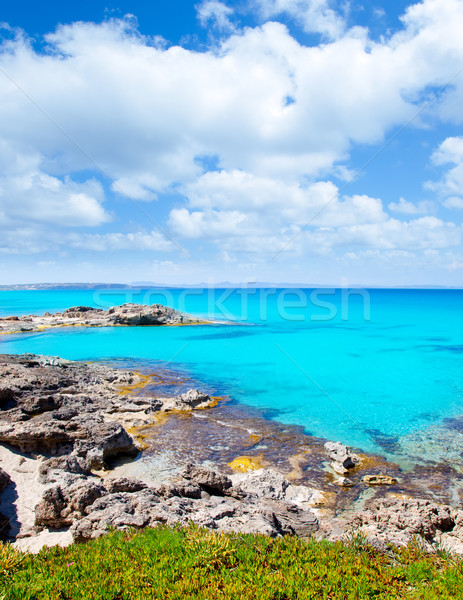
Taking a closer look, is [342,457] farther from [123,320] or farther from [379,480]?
[123,320]

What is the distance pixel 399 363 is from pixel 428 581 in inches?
1376

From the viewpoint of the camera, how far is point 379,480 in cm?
1288

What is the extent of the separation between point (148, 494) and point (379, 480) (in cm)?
827

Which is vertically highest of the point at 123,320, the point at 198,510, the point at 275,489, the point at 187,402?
the point at 198,510

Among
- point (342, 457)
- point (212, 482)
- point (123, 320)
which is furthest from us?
point (123, 320)

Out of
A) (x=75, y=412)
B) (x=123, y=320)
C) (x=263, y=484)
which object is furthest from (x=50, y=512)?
(x=123, y=320)

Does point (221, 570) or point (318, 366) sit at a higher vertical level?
point (221, 570)

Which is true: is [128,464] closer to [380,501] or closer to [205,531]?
[205,531]

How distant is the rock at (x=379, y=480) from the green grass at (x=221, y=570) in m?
6.05

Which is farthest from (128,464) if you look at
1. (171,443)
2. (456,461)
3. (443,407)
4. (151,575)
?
(443,407)

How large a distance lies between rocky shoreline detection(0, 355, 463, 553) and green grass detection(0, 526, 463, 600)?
2.96 ft

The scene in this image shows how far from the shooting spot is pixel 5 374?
66.0 feet

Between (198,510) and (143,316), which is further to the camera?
(143,316)

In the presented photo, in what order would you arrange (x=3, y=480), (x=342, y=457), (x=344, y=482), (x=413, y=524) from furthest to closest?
(x=342, y=457) → (x=344, y=482) → (x=3, y=480) → (x=413, y=524)
